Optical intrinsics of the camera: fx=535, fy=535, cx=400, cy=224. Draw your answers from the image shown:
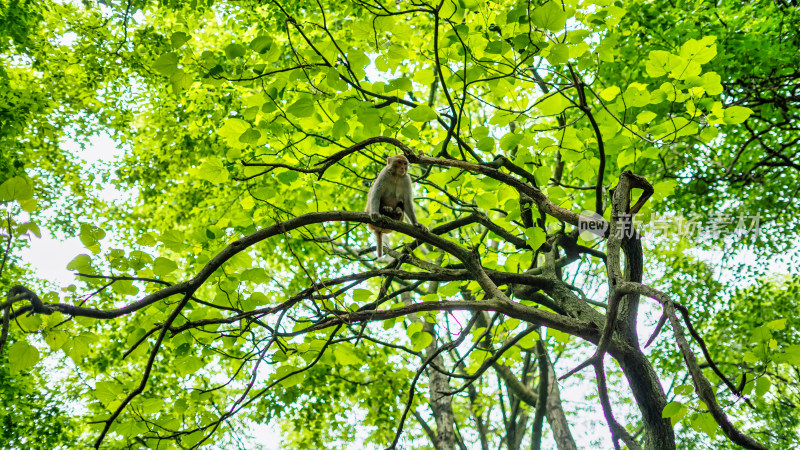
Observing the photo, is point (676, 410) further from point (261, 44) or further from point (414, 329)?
point (261, 44)

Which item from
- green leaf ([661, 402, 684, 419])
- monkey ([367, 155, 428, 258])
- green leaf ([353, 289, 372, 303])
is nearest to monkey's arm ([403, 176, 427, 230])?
monkey ([367, 155, 428, 258])

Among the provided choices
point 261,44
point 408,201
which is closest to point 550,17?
point 261,44

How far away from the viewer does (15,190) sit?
106 inches

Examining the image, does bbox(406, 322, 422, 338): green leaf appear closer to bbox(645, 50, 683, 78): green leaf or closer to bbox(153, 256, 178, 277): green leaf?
bbox(153, 256, 178, 277): green leaf

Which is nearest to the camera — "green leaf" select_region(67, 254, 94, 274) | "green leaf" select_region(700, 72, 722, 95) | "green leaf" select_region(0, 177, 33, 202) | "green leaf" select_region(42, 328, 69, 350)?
"green leaf" select_region(0, 177, 33, 202)

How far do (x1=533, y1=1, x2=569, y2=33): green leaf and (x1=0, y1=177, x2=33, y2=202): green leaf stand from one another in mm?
3399

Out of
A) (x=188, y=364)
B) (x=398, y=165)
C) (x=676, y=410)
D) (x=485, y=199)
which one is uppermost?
(x=398, y=165)

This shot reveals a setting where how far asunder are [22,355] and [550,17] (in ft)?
13.7

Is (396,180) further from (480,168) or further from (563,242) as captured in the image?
(480,168)

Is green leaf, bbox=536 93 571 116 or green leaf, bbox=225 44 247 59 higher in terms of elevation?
green leaf, bbox=536 93 571 116

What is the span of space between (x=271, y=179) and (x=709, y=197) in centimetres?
895

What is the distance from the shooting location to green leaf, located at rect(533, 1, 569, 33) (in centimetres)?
385

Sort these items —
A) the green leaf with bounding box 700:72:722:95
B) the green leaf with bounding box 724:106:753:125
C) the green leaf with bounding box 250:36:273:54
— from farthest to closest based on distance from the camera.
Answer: the green leaf with bounding box 724:106:753:125 < the green leaf with bounding box 700:72:722:95 < the green leaf with bounding box 250:36:273:54

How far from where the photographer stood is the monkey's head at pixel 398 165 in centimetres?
722
